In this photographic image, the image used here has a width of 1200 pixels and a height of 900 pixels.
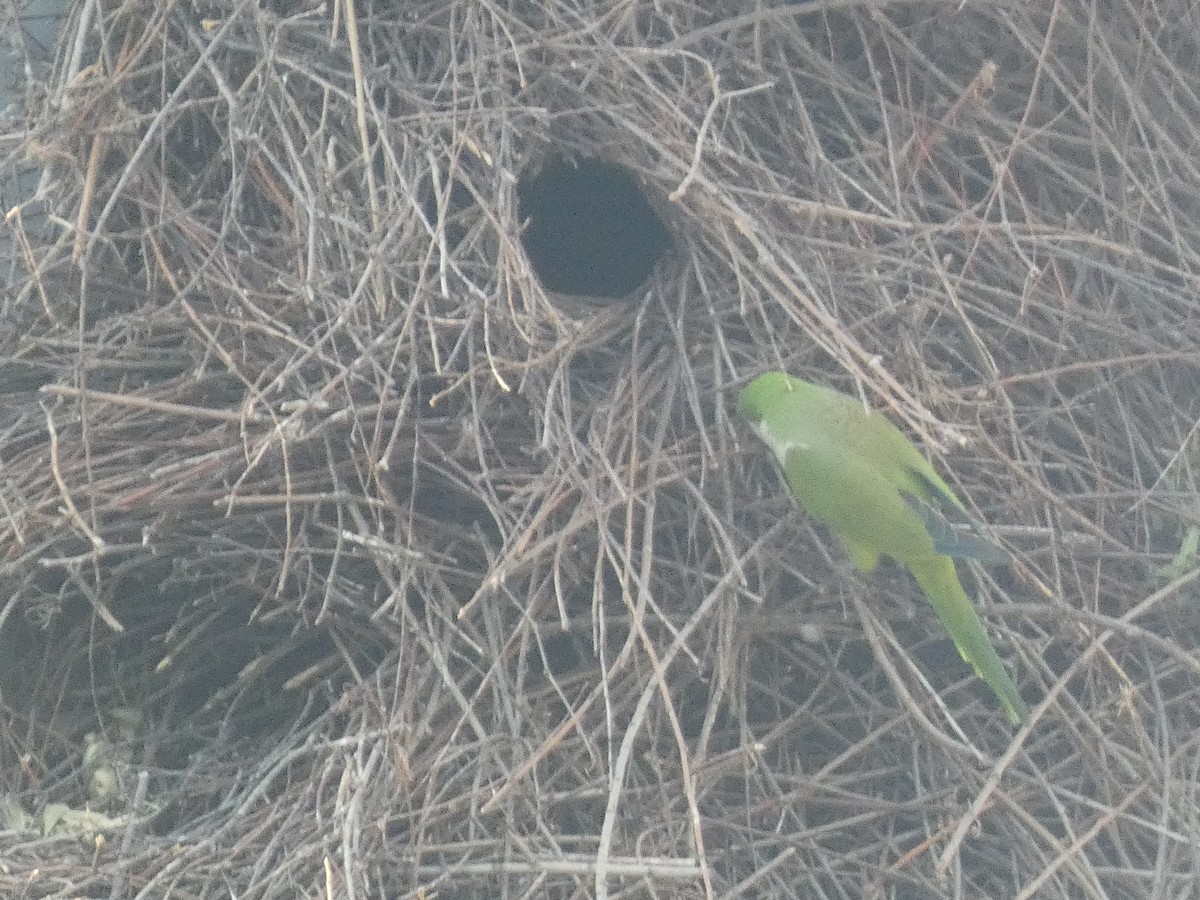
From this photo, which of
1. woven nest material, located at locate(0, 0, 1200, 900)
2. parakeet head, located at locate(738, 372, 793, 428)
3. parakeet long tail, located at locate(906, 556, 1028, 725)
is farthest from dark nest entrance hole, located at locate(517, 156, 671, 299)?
parakeet long tail, located at locate(906, 556, 1028, 725)

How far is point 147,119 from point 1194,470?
142 cm

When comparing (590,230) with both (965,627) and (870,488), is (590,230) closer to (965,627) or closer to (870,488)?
(870,488)

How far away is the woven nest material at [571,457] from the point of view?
1484mm

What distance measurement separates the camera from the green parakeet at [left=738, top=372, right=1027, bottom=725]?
1.50 meters

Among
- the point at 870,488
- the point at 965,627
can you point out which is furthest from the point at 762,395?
the point at 965,627

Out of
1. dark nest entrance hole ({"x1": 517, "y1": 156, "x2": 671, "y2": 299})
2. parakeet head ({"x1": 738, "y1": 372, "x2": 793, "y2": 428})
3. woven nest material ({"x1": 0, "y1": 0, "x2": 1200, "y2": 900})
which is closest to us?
woven nest material ({"x1": 0, "y1": 0, "x2": 1200, "y2": 900})

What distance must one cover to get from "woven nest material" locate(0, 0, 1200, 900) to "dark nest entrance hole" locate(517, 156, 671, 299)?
0.69 ft

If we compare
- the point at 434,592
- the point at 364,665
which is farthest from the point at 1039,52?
the point at 364,665

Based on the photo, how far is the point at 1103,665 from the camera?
5.13ft

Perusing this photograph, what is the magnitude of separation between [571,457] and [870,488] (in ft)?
1.16

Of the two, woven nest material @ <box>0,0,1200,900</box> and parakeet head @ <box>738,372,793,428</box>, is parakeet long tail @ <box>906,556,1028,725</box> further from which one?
parakeet head @ <box>738,372,793,428</box>

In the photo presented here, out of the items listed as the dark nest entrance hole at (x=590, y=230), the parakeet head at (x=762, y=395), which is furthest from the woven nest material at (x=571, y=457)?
the dark nest entrance hole at (x=590, y=230)

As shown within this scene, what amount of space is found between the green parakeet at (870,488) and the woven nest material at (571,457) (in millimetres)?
49

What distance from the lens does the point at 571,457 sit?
1.53 m
